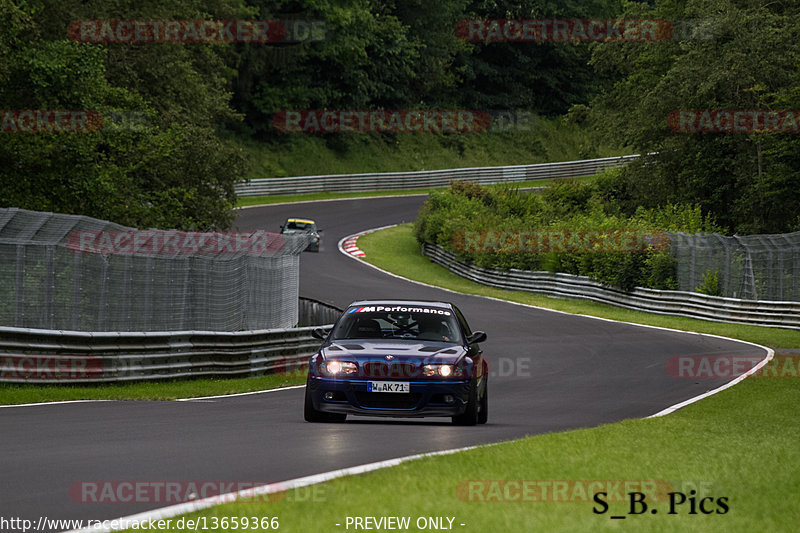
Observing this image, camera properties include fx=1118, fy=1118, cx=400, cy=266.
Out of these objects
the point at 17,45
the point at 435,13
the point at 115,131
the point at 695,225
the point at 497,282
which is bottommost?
the point at 497,282

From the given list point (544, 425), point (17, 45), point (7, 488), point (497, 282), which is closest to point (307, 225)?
point (497, 282)

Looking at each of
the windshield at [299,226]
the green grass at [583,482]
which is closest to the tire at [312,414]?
the green grass at [583,482]

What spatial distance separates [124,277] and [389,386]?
839cm

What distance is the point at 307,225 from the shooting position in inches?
1950

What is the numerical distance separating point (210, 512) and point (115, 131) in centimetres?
2540

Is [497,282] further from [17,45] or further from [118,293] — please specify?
[118,293]

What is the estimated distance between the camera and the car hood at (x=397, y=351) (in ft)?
40.2

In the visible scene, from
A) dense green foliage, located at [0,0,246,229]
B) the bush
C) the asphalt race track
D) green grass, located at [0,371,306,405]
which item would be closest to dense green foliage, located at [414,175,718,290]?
the bush

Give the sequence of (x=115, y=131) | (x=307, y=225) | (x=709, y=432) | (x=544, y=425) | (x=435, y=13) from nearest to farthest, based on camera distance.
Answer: (x=709, y=432)
(x=544, y=425)
(x=115, y=131)
(x=307, y=225)
(x=435, y=13)

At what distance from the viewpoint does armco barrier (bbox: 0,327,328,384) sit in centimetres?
1689

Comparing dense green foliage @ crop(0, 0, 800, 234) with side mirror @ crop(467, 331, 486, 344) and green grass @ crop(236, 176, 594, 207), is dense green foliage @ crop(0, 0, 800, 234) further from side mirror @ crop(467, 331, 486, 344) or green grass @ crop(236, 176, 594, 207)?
side mirror @ crop(467, 331, 486, 344)

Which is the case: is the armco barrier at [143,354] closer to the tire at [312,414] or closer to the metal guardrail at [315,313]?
the tire at [312,414]

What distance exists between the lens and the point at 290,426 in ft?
40.3

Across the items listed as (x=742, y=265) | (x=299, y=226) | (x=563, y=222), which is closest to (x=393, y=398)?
(x=742, y=265)
